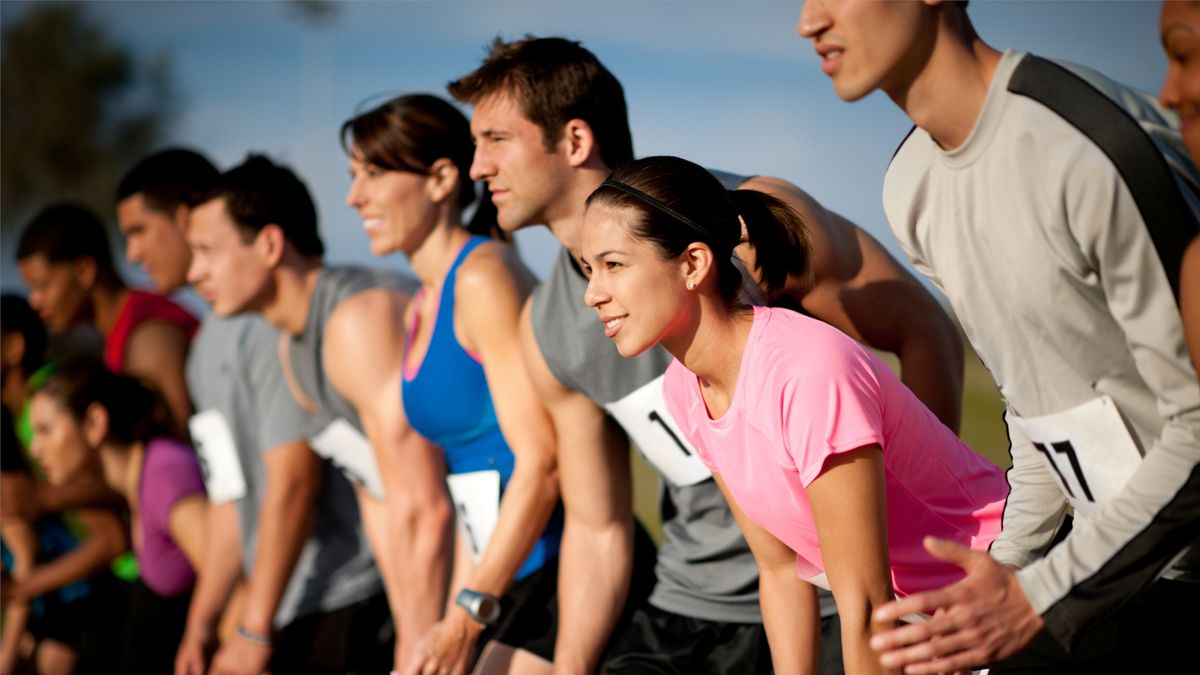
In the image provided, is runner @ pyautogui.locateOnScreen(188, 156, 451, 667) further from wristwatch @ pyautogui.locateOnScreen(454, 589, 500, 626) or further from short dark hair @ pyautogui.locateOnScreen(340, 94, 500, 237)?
wristwatch @ pyautogui.locateOnScreen(454, 589, 500, 626)

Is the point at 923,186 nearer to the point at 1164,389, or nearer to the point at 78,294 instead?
the point at 1164,389

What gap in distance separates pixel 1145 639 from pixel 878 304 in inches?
32.4

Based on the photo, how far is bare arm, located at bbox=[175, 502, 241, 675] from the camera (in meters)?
4.30

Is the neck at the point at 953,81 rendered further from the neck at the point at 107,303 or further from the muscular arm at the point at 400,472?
the neck at the point at 107,303

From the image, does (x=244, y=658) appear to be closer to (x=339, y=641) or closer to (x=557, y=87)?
(x=339, y=641)

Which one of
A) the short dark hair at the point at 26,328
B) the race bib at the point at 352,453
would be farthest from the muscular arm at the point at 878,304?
the short dark hair at the point at 26,328

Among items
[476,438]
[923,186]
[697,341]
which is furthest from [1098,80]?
[476,438]

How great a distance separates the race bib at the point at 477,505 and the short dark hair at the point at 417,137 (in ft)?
2.03

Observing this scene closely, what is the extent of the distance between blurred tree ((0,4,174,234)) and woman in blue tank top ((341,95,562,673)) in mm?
12594

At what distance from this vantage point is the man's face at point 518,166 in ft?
8.98

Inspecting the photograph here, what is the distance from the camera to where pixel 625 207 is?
6.94ft

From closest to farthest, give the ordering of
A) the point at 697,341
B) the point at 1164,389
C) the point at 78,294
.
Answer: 1. the point at 1164,389
2. the point at 697,341
3. the point at 78,294

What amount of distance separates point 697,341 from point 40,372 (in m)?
3.67

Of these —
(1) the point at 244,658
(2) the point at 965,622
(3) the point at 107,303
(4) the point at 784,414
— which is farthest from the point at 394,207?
(3) the point at 107,303
